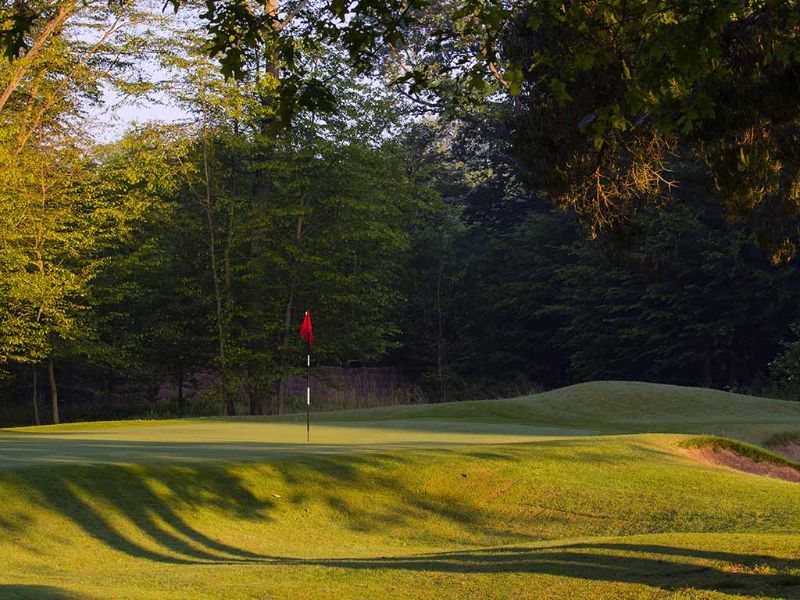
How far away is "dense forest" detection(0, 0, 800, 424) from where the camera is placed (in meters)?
14.1

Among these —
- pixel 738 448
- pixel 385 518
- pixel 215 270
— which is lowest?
pixel 385 518

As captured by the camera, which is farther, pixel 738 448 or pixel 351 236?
pixel 351 236

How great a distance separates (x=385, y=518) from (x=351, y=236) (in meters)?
21.4

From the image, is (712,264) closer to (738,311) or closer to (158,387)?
(738,311)

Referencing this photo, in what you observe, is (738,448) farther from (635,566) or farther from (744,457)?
(635,566)

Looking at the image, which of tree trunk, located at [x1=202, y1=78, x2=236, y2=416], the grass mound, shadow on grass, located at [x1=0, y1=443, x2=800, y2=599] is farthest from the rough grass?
tree trunk, located at [x1=202, y1=78, x2=236, y2=416]

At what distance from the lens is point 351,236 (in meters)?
34.3

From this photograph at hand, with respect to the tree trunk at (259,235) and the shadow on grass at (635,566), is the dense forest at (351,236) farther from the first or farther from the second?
the shadow on grass at (635,566)

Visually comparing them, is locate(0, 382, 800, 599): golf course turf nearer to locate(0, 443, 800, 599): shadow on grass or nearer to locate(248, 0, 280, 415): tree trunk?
locate(0, 443, 800, 599): shadow on grass

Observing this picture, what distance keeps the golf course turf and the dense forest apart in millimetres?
3584

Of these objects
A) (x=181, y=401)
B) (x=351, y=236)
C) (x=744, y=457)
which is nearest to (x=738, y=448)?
(x=744, y=457)

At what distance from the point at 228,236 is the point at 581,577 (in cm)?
2633

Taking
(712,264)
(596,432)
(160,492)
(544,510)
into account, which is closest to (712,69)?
(544,510)

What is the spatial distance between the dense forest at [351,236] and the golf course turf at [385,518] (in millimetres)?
3584
